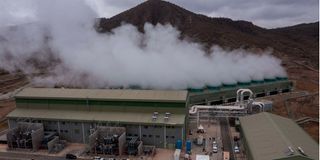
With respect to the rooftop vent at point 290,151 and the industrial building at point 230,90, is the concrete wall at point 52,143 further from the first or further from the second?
the rooftop vent at point 290,151

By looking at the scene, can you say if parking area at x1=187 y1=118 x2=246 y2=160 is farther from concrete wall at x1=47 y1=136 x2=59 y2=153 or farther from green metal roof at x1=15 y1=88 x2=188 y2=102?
concrete wall at x1=47 y1=136 x2=59 y2=153

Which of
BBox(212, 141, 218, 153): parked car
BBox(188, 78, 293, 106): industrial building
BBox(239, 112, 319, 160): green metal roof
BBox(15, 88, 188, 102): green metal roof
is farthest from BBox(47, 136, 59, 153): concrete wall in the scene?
BBox(188, 78, 293, 106): industrial building

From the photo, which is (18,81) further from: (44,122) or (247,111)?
(247,111)

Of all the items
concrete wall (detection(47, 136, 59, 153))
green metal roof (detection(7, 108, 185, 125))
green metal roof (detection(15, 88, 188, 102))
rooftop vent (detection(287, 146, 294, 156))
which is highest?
green metal roof (detection(15, 88, 188, 102))

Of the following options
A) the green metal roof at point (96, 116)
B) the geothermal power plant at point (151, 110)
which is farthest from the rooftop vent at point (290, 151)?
the green metal roof at point (96, 116)

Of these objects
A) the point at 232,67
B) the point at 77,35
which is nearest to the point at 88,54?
the point at 77,35

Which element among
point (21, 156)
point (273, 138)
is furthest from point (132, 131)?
point (273, 138)

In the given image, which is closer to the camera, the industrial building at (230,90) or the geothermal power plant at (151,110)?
the geothermal power plant at (151,110)
